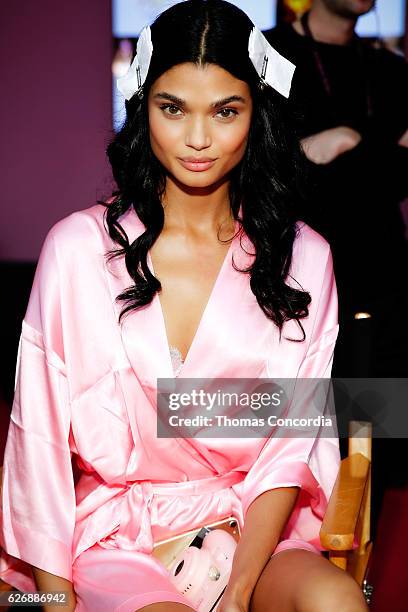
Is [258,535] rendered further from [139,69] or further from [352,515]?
[139,69]

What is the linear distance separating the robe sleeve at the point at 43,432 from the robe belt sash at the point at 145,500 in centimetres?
10

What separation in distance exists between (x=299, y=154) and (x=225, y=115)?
274 mm

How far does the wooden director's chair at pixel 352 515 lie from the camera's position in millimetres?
1547

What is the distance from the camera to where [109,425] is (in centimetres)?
164

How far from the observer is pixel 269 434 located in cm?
174

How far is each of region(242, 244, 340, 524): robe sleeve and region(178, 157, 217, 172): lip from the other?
0.35 m

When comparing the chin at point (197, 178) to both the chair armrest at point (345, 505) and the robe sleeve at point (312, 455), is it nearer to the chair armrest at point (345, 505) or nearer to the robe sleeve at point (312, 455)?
the robe sleeve at point (312, 455)

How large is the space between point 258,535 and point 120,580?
241 millimetres

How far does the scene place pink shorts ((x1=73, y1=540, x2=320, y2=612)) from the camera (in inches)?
57.3

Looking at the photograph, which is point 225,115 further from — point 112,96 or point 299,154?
point 112,96

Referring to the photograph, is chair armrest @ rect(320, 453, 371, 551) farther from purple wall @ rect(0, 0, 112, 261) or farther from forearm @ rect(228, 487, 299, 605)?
purple wall @ rect(0, 0, 112, 261)

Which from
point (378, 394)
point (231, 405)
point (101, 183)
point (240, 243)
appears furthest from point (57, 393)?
point (101, 183)

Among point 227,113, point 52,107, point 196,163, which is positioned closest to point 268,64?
point 227,113

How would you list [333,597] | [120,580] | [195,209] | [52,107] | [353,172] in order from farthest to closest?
[52,107] < [353,172] < [195,209] < [120,580] < [333,597]
